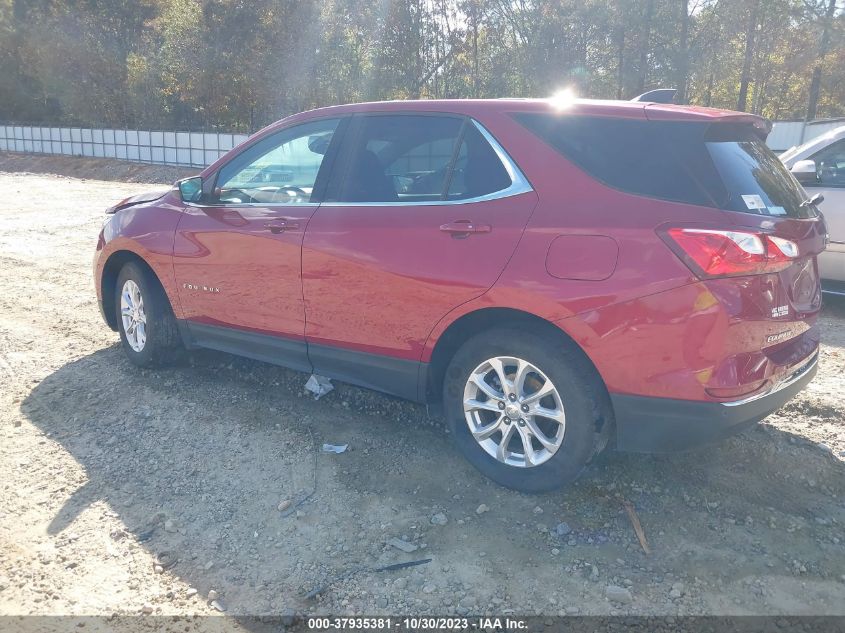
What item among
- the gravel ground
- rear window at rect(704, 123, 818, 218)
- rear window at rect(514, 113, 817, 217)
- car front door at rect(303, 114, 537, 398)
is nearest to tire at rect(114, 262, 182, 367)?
the gravel ground

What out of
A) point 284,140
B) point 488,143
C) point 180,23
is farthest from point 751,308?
point 180,23

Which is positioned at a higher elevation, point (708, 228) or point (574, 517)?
point (708, 228)

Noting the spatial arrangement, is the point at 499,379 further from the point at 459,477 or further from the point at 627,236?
the point at 627,236

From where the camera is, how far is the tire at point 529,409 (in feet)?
10.5

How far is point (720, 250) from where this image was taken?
287 cm

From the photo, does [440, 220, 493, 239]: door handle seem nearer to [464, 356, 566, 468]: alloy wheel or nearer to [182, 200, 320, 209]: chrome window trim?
[464, 356, 566, 468]: alloy wheel

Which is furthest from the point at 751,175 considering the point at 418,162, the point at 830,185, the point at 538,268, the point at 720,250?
the point at 830,185

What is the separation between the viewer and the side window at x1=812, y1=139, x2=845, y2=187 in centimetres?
656

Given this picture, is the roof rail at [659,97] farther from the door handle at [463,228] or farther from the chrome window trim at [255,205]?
the chrome window trim at [255,205]

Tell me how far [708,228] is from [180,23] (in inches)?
1296

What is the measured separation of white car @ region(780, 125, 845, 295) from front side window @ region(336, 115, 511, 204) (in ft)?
13.5

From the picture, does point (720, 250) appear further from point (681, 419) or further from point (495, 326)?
point (495, 326)

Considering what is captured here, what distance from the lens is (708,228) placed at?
2891 millimetres

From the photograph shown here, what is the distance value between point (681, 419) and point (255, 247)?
8.65 ft
